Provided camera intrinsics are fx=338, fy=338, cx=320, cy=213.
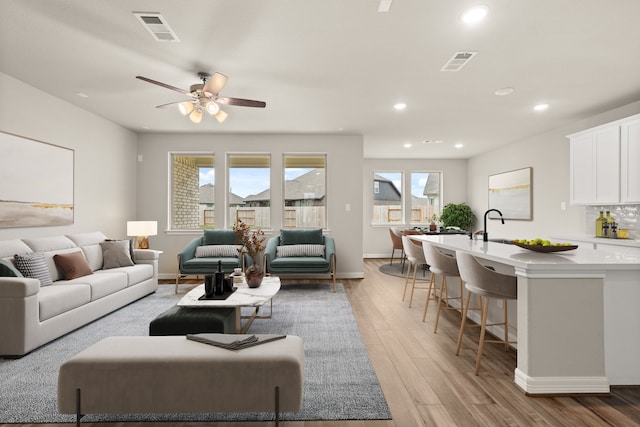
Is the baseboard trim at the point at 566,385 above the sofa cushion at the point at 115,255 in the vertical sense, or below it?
below

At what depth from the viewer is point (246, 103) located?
11.8ft

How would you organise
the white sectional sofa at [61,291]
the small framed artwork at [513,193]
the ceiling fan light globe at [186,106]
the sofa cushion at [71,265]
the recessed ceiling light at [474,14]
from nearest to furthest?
the recessed ceiling light at [474,14] < the white sectional sofa at [61,291] < the ceiling fan light globe at [186,106] < the sofa cushion at [71,265] < the small framed artwork at [513,193]

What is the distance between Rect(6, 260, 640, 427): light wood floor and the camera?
1932mm

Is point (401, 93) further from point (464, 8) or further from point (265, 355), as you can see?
point (265, 355)

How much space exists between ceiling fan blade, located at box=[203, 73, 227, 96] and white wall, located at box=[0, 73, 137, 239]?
2.26 metres

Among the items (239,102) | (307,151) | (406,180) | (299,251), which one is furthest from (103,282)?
(406,180)

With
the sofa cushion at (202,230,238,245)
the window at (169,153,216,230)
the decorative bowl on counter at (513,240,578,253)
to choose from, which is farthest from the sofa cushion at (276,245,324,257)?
the decorative bowl on counter at (513,240,578,253)

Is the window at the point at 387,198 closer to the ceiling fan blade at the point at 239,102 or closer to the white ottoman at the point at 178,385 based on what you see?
the ceiling fan blade at the point at 239,102

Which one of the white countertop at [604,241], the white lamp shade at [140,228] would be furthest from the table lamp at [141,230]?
the white countertop at [604,241]

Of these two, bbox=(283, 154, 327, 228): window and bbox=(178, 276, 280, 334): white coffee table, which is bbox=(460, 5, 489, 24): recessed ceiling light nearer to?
bbox=(178, 276, 280, 334): white coffee table

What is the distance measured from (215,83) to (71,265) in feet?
8.62

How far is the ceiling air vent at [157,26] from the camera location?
2.52 metres

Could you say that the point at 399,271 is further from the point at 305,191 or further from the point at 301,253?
the point at 305,191

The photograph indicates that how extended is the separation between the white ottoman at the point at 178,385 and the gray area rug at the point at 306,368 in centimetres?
27
